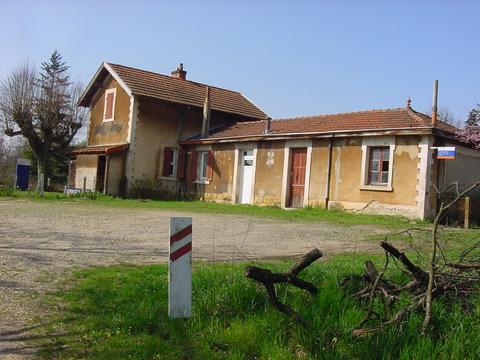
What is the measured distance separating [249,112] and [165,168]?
6848mm

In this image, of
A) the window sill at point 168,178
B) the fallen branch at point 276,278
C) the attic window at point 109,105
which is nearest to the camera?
the fallen branch at point 276,278

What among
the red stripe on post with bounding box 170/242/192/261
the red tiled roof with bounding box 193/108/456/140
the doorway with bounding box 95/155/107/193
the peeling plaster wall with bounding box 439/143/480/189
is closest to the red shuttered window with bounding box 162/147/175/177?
the red tiled roof with bounding box 193/108/456/140

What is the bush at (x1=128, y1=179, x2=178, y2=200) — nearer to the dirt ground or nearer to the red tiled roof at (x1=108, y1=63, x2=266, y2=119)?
the red tiled roof at (x1=108, y1=63, x2=266, y2=119)

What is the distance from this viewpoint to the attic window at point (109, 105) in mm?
27844

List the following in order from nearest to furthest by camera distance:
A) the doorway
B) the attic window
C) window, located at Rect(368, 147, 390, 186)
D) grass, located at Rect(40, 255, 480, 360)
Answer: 1. grass, located at Rect(40, 255, 480, 360)
2. window, located at Rect(368, 147, 390, 186)
3. the doorway
4. the attic window

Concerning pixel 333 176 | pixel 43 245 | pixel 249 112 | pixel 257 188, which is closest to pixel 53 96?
pixel 249 112

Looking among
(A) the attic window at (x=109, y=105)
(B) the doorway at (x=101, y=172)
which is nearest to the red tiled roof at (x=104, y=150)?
(B) the doorway at (x=101, y=172)

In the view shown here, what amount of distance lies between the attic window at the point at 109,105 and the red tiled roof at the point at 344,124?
19.1ft

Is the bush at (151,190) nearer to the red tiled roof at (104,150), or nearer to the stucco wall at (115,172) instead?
the stucco wall at (115,172)

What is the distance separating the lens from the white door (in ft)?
76.5

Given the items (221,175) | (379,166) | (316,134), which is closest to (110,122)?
(221,175)

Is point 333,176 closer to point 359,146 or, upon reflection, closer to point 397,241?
point 359,146

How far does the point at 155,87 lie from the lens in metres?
27.3

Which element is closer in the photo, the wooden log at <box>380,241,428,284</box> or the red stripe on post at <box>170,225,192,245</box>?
the wooden log at <box>380,241,428,284</box>
